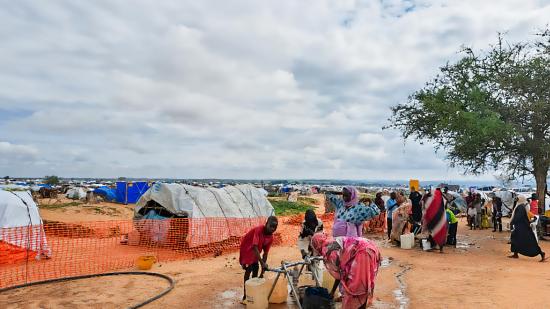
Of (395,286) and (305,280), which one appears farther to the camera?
(395,286)

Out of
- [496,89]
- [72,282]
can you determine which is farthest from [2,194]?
[496,89]

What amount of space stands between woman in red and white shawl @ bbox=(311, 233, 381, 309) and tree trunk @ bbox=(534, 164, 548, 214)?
1451cm

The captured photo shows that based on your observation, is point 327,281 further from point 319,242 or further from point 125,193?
point 125,193

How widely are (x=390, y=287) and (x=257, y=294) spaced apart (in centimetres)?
311

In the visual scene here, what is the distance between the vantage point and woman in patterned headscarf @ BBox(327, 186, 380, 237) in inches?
301

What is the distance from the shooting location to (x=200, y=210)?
1341 cm

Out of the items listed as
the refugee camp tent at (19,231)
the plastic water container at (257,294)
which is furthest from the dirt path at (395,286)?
the refugee camp tent at (19,231)

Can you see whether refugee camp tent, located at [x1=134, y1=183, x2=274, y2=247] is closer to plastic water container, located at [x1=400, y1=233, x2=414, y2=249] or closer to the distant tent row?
Result: plastic water container, located at [x1=400, y1=233, x2=414, y2=249]

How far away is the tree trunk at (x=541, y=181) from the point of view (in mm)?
16603

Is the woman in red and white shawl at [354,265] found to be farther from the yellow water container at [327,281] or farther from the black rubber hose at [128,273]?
the black rubber hose at [128,273]

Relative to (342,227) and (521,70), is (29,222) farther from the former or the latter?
(521,70)

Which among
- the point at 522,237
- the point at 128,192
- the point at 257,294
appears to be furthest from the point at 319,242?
the point at 128,192

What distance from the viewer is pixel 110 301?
23.8 feet

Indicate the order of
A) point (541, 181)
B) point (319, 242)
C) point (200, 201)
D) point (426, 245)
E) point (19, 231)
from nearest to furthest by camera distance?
1. point (319, 242)
2. point (19, 231)
3. point (426, 245)
4. point (200, 201)
5. point (541, 181)
